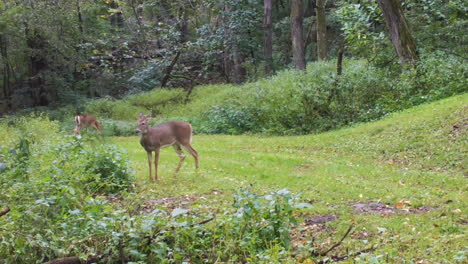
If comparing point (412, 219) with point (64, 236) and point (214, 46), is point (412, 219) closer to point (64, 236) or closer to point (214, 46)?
point (64, 236)

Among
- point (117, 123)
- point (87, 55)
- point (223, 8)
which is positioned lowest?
point (117, 123)

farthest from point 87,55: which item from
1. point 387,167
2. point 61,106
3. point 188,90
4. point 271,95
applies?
point 387,167

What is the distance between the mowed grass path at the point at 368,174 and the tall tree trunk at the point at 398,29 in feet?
11.1

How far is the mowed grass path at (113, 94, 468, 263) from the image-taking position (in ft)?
20.5

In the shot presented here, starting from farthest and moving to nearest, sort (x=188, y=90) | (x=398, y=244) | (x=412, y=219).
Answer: (x=188, y=90) < (x=412, y=219) < (x=398, y=244)

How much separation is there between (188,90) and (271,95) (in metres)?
9.23

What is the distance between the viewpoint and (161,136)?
10375 millimetres

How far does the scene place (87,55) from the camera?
2791cm

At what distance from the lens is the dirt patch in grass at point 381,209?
24.1 feet

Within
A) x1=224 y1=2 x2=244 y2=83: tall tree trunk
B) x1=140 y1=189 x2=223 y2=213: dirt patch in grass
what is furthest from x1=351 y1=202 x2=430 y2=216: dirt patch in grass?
x1=224 y1=2 x2=244 y2=83: tall tree trunk

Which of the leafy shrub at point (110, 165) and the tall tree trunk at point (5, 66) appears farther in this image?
the tall tree trunk at point (5, 66)

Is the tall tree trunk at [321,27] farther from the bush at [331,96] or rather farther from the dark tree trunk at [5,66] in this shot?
the dark tree trunk at [5,66]

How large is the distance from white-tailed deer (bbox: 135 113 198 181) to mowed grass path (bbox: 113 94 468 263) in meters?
0.52

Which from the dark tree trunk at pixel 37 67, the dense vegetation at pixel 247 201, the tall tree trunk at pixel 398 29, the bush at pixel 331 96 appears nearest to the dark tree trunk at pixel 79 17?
the dark tree trunk at pixel 37 67
